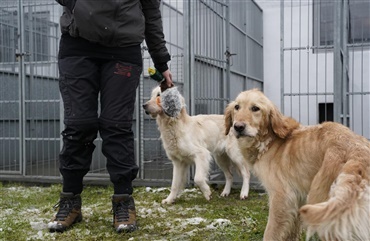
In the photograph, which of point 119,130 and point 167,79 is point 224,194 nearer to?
point 167,79

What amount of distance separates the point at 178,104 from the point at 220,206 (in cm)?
113

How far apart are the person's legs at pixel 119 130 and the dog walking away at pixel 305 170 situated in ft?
2.41

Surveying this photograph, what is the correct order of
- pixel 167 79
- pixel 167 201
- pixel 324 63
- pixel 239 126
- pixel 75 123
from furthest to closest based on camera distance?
pixel 324 63 → pixel 167 201 → pixel 167 79 → pixel 75 123 → pixel 239 126

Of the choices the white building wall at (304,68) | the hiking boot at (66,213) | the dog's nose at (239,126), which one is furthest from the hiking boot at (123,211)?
the white building wall at (304,68)

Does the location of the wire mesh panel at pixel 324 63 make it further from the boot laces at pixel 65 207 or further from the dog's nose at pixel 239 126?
the boot laces at pixel 65 207

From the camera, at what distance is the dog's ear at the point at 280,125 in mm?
2803

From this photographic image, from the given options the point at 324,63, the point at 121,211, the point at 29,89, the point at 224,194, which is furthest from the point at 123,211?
the point at 324,63

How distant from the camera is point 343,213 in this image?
198 cm

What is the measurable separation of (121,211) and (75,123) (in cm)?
72

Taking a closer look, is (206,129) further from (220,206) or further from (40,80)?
(40,80)

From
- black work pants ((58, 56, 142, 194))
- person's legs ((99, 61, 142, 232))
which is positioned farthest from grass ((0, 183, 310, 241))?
black work pants ((58, 56, 142, 194))

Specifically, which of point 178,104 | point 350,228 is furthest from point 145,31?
point 350,228

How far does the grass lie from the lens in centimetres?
309

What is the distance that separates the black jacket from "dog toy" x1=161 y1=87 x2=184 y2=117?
4.45 ft
